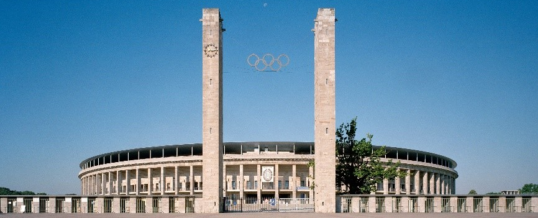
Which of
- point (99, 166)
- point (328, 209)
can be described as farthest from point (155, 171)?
point (328, 209)

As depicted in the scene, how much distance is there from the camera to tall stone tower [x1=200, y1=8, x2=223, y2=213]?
146ft

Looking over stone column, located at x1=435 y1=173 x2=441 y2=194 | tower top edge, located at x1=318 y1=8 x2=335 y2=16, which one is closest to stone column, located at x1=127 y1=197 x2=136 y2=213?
tower top edge, located at x1=318 y1=8 x2=335 y2=16

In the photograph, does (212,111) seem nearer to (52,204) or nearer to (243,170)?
(52,204)

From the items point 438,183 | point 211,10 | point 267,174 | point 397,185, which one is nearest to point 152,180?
point 267,174

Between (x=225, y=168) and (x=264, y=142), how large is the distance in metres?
8.26

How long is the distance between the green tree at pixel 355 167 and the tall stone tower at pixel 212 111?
52.4 feet

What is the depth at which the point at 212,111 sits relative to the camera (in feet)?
149

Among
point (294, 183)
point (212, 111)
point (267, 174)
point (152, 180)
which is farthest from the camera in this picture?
point (152, 180)

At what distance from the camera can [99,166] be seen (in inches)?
4387

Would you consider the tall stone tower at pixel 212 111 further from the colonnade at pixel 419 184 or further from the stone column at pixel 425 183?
the stone column at pixel 425 183

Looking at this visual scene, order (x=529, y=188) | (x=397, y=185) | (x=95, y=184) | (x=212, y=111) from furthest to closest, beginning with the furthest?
A: (x=529, y=188) < (x=95, y=184) < (x=397, y=185) < (x=212, y=111)

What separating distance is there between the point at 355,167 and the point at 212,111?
18.7 m

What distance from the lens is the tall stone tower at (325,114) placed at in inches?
1752

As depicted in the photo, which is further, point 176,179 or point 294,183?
point 176,179
